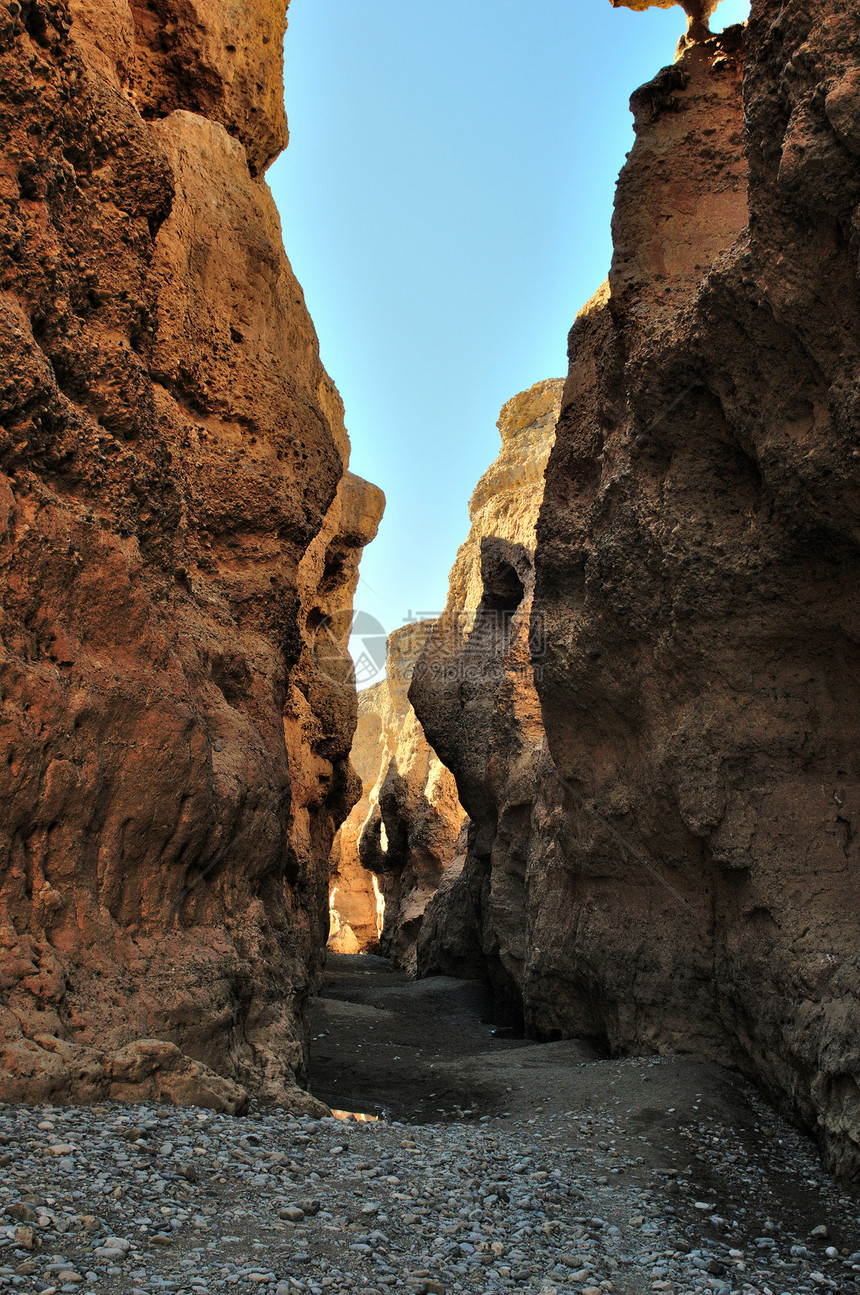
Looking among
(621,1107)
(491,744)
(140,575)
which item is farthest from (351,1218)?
(491,744)

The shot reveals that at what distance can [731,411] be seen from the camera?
7.39 meters

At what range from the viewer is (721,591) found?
26.1 feet

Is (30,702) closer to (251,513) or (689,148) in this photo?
(251,513)

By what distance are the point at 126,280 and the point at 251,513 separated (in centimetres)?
322

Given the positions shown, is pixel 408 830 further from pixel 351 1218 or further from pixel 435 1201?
pixel 351 1218

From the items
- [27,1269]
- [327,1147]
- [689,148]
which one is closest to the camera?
[27,1269]

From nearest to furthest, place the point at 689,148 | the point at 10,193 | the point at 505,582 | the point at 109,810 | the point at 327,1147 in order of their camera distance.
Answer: the point at 327,1147, the point at 10,193, the point at 109,810, the point at 689,148, the point at 505,582

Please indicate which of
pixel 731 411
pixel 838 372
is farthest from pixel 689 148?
pixel 838 372

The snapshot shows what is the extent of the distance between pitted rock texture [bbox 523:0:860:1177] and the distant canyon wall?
24 mm

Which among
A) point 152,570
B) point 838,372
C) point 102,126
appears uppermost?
point 102,126

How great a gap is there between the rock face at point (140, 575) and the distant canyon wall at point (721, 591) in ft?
12.5

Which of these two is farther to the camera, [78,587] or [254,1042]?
[254,1042]

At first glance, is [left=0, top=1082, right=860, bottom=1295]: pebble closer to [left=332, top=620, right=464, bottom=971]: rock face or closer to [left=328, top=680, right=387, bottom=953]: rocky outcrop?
[left=332, top=620, right=464, bottom=971]: rock face

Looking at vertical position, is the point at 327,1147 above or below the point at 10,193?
below
